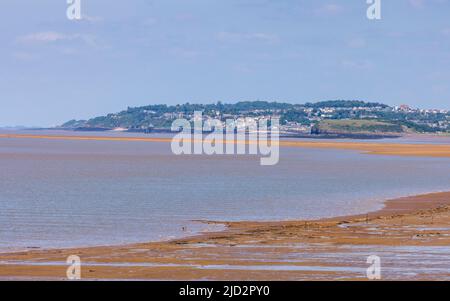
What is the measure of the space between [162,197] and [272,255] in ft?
64.2

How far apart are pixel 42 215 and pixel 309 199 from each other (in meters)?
12.9

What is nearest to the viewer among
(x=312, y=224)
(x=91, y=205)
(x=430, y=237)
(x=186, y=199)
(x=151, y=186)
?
(x=430, y=237)

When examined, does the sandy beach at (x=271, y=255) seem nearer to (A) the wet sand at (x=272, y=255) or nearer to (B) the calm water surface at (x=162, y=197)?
(A) the wet sand at (x=272, y=255)

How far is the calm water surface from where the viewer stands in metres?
26.1

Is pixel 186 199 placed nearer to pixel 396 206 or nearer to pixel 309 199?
pixel 309 199

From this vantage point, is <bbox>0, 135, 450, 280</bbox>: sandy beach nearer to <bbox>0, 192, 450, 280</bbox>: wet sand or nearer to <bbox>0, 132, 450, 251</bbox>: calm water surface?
<bbox>0, 192, 450, 280</bbox>: wet sand

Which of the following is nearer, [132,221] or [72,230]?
[72,230]

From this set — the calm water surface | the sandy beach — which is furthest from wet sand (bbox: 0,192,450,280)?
the calm water surface

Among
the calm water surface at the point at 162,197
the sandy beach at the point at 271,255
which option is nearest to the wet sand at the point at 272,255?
the sandy beach at the point at 271,255

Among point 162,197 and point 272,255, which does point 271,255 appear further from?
point 162,197

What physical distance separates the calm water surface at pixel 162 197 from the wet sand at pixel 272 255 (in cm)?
228

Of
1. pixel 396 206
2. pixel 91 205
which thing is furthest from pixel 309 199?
pixel 91 205

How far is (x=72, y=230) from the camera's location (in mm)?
25906

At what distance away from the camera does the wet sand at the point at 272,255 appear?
16719mm
